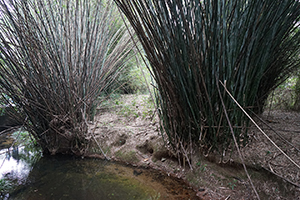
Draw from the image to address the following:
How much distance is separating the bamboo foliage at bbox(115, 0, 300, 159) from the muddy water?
0.47m

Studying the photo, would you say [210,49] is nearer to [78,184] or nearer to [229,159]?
[229,159]

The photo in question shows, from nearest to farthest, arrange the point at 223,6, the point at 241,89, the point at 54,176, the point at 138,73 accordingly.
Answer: the point at 223,6
the point at 241,89
the point at 54,176
the point at 138,73

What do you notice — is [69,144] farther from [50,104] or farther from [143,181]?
[143,181]

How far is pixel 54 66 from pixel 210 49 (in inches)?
60.2

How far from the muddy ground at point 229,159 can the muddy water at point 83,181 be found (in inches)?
5.0

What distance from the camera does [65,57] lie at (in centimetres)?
206

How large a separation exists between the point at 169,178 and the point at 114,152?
75 cm

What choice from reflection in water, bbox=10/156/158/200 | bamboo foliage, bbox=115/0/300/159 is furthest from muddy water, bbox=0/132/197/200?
bamboo foliage, bbox=115/0/300/159

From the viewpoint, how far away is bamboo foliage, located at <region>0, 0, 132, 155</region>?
185 cm

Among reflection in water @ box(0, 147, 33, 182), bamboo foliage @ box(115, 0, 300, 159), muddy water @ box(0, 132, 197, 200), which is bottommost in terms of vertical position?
muddy water @ box(0, 132, 197, 200)

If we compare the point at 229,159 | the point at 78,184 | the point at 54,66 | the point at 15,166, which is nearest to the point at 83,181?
the point at 78,184

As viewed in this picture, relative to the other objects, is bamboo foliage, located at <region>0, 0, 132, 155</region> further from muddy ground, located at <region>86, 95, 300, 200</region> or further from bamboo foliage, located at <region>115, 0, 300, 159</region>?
bamboo foliage, located at <region>115, 0, 300, 159</region>

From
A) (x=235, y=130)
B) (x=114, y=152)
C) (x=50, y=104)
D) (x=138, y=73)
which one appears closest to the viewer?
(x=235, y=130)

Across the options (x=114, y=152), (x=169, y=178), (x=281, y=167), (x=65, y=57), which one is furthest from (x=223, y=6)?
(x=114, y=152)
